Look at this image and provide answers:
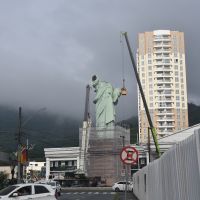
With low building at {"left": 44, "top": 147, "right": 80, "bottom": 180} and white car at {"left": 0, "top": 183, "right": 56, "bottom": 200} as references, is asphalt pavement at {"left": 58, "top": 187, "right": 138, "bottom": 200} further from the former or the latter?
low building at {"left": 44, "top": 147, "right": 80, "bottom": 180}

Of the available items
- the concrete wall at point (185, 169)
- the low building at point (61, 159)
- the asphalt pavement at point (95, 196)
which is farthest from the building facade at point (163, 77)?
the concrete wall at point (185, 169)

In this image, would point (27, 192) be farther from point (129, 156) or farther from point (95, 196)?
point (95, 196)

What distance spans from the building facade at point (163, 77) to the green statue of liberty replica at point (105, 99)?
70.5 m

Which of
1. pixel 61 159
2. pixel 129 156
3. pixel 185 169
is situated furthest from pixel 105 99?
pixel 185 169

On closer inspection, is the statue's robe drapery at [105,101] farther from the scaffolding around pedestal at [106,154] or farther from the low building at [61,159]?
the low building at [61,159]

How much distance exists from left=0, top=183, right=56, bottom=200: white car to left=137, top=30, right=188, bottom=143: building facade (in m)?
137

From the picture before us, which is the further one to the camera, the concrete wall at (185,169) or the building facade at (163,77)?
the building facade at (163,77)

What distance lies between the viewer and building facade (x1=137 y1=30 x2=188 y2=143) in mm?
156125

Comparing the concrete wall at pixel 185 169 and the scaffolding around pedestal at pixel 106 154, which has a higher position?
the scaffolding around pedestal at pixel 106 154

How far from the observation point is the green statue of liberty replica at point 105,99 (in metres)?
86.4

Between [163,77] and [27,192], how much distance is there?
142m

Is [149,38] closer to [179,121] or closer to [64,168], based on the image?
[179,121]

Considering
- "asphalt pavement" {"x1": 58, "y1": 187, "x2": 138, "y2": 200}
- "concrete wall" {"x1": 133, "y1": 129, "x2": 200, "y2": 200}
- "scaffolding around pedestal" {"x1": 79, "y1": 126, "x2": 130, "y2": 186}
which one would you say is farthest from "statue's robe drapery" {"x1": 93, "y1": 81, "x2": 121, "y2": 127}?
"concrete wall" {"x1": 133, "y1": 129, "x2": 200, "y2": 200}

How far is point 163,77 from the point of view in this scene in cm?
15888
